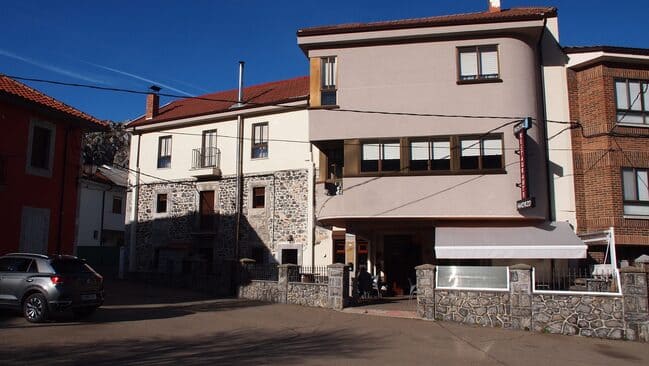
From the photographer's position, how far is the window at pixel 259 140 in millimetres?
27438

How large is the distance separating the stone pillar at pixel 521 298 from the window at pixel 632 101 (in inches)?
328

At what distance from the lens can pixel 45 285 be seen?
43.2 ft

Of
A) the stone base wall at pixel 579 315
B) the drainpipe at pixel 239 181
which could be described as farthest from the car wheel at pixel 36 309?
the drainpipe at pixel 239 181

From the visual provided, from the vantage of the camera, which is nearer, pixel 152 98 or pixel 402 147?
pixel 402 147

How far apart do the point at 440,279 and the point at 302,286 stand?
5424mm

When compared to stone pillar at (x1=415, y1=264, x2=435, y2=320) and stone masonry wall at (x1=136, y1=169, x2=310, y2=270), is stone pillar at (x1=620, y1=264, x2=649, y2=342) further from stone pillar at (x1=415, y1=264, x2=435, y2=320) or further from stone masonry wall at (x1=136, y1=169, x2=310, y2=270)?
stone masonry wall at (x1=136, y1=169, x2=310, y2=270)

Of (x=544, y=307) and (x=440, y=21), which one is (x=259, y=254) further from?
(x=544, y=307)

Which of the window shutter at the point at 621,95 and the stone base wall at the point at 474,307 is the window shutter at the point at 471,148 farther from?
the stone base wall at the point at 474,307

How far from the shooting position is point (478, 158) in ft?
64.1

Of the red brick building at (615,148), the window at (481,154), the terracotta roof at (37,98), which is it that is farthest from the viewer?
the window at (481,154)

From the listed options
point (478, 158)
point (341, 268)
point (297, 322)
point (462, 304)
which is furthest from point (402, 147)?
point (297, 322)

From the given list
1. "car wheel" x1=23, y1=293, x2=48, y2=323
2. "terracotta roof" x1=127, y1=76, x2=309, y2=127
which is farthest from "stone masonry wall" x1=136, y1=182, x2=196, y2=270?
"car wheel" x1=23, y1=293, x2=48, y2=323

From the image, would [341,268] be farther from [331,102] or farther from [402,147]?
[331,102]

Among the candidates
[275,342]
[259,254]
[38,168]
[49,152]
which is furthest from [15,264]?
[259,254]
